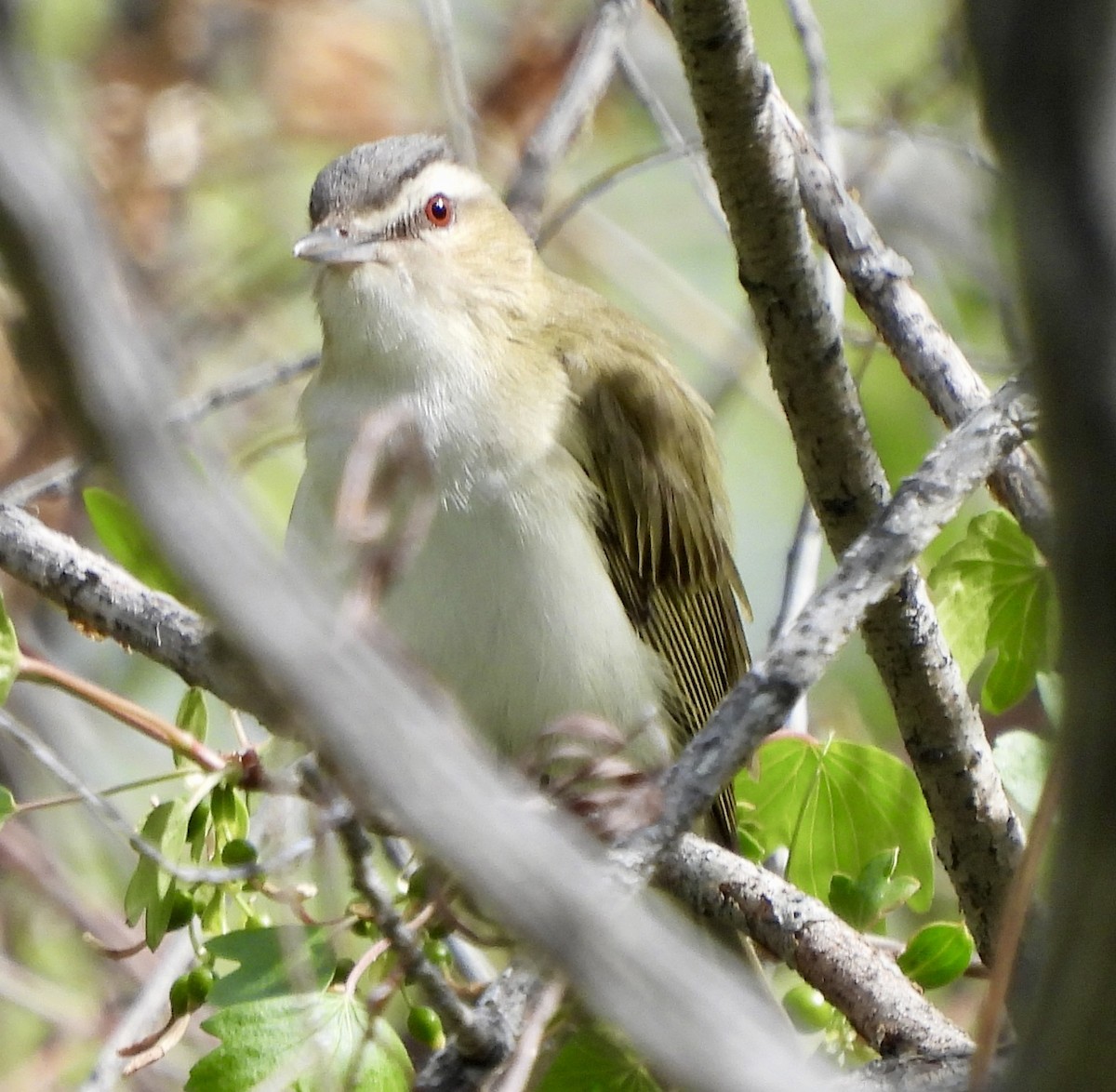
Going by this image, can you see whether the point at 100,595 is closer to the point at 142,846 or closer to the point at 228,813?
the point at 228,813

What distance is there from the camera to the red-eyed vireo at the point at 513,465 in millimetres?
3129

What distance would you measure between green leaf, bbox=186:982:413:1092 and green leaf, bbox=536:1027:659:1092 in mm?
376

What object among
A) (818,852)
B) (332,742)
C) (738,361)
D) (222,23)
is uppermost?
(222,23)

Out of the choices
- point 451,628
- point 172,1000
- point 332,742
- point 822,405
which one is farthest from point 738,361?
point 332,742

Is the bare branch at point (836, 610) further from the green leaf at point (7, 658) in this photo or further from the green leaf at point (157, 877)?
the green leaf at point (7, 658)

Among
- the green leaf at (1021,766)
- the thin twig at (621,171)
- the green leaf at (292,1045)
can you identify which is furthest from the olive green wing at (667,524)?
the green leaf at (292,1045)

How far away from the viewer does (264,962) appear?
7.53 ft

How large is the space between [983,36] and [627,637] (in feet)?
8.77

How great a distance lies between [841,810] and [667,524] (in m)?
0.83

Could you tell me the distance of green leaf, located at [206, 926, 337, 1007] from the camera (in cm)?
224

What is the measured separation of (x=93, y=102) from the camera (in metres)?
5.07

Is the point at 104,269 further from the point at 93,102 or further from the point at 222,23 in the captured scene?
the point at 222,23

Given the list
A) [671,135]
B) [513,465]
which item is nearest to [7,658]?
[513,465]

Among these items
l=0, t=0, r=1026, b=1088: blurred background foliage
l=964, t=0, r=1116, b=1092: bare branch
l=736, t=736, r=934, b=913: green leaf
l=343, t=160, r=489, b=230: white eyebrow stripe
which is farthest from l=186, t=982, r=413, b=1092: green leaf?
l=0, t=0, r=1026, b=1088: blurred background foliage
